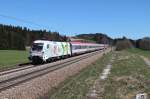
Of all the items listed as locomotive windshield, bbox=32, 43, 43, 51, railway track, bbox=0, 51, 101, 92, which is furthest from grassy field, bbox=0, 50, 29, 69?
railway track, bbox=0, 51, 101, 92

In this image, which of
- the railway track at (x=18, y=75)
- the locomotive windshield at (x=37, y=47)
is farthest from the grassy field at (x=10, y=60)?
the railway track at (x=18, y=75)

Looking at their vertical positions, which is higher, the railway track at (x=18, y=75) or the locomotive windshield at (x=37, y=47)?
the locomotive windshield at (x=37, y=47)

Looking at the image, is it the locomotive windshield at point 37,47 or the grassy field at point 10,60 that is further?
the locomotive windshield at point 37,47

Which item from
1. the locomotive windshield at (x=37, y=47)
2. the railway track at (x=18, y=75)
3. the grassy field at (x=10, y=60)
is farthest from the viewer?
the locomotive windshield at (x=37, y=47)

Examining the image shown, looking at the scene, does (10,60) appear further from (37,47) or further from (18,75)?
(18,75)

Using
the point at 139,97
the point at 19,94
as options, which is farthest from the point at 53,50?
the point at 139,97

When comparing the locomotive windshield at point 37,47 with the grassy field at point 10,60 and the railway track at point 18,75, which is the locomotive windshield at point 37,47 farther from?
the railway track at point 18,75

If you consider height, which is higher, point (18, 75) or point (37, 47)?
point (37, 47)

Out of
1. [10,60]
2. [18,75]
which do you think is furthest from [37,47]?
[18,75]

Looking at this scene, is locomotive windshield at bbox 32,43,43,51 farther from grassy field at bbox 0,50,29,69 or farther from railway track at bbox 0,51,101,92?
railway track at bbox 0,51,101,92

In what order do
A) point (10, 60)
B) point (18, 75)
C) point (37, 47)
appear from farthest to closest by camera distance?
1. point (10, 60)
2. point (37, 47)
3. point (18, 75)

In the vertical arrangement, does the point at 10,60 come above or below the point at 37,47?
below

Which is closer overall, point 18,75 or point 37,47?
point 18,75

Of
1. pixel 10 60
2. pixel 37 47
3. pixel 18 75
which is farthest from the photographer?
pixel 10 60
